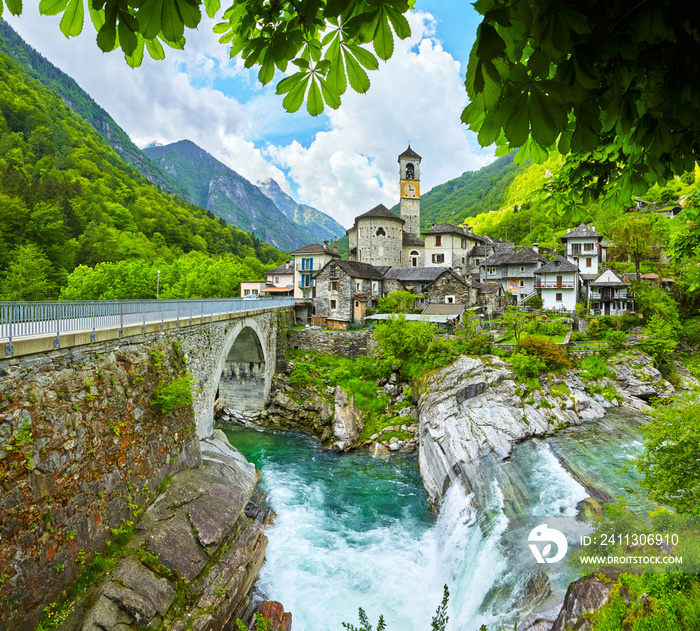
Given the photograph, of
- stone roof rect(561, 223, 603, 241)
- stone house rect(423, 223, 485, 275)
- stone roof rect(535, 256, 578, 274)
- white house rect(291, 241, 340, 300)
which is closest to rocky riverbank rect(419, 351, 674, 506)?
stone roof rect(535, 256, 578, 274)

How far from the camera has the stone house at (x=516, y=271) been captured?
4088cm

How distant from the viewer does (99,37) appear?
1.62 meters

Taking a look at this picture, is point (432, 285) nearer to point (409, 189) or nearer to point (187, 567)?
point (409, 189)

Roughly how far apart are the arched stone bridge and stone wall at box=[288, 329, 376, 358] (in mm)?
3030

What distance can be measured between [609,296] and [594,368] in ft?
47.1

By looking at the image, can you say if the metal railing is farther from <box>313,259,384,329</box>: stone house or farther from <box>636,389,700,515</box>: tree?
<box>313,259,384,329</box>: stone house

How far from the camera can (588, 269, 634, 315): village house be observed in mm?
33281

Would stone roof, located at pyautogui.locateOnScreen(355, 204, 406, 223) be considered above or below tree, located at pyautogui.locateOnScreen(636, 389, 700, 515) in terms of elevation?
above

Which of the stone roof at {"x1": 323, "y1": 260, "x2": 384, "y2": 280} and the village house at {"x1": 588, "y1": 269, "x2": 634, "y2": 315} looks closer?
the village house at {"x1": 588, "y1": 269, "x2": 634, "y2": 315}

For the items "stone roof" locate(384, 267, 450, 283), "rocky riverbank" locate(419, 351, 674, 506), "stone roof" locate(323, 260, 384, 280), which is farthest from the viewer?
"stone roof" locate(384, 267, 450, 283)

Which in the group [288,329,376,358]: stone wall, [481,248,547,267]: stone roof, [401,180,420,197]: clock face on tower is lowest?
[288,329,376,358]: stone wall

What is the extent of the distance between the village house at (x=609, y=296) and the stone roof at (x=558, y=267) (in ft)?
7.90

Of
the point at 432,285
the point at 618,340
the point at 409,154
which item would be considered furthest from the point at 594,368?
the point at 409,154

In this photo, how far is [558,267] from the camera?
119ft
